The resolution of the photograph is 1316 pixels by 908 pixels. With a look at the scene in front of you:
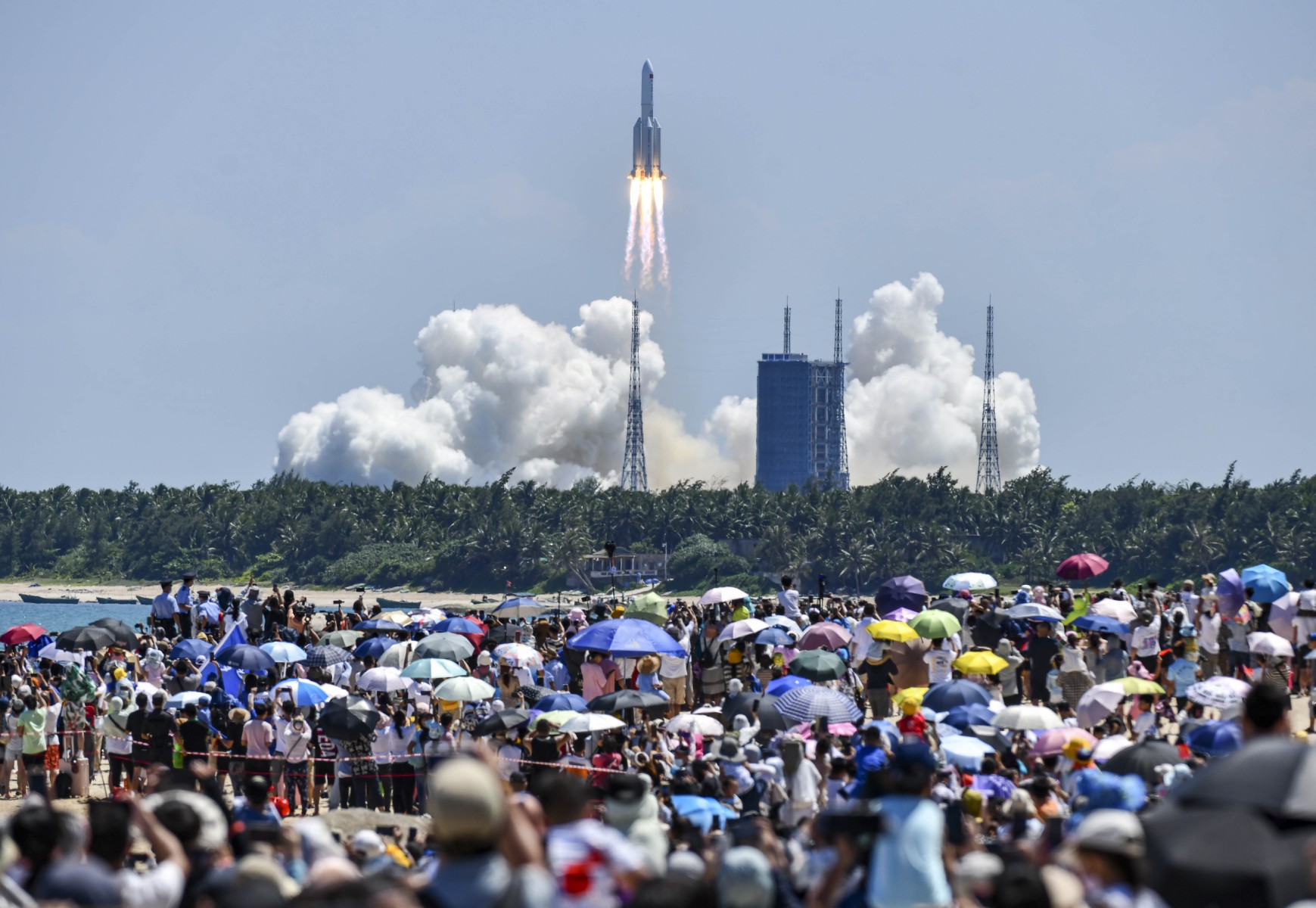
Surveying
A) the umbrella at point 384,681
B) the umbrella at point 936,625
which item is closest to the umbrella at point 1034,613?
the umbrella at point 936,625

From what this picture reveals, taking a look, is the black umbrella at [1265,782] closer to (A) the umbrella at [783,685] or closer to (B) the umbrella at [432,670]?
(A) the umbrella at [783,685]

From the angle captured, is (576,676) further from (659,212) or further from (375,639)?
(659,212)

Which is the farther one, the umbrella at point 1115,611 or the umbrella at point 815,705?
the umbrella at point 1115,611

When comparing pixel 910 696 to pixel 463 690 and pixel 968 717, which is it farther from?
pixel 463 690

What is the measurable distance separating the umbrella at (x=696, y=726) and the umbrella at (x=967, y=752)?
3.04 metres

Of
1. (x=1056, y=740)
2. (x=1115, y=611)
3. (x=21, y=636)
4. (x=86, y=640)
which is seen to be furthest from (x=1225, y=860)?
(x=21, y=636)

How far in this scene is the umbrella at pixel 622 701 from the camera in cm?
1966

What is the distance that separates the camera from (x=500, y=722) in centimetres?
1902

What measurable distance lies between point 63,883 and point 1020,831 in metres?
6.57

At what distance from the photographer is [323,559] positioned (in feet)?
417

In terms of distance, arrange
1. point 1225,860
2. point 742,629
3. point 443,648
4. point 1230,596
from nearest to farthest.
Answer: point 1225,860 → point 443,648 → point 1230,596 → point 742,629

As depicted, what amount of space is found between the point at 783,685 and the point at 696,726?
1.36 metres

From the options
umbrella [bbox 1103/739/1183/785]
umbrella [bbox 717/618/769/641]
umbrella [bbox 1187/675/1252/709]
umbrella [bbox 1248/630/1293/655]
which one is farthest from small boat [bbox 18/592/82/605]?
umbrella [bbox 1103/739/1183/785]

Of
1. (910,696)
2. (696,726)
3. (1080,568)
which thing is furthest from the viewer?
(1080,568)
